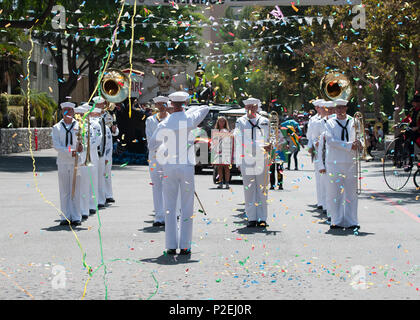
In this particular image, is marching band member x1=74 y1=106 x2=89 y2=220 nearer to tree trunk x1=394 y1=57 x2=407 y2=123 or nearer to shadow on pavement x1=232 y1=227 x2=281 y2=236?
shadow on pavement x1=232 y1=227 x2=281 y2=236

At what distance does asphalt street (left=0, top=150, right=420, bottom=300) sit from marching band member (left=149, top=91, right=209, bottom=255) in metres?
0.32

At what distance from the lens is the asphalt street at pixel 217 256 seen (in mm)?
7449

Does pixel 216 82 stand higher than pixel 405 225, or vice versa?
pixel 216 82

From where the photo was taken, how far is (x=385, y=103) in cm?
8788

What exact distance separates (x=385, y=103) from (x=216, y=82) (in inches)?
803

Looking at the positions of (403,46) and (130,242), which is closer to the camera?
(130,242)

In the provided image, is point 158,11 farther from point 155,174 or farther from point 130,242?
point 130,242

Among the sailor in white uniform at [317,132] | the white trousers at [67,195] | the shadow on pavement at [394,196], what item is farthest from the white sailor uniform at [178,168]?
the shadow on pavement at [394,196]

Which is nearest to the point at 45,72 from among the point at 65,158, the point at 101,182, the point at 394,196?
the point at 101,182

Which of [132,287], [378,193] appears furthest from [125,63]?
[132,287]

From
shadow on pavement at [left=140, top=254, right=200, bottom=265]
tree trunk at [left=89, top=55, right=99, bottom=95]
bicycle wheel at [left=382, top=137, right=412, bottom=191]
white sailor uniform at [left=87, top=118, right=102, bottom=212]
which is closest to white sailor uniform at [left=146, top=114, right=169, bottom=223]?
white sailor uniform at [left=87, top=118, right=102, bottom=212]

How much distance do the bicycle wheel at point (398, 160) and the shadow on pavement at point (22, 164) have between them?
11.9 meters

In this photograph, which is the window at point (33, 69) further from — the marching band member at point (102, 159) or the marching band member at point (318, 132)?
the marching band member at point (318, 132)
